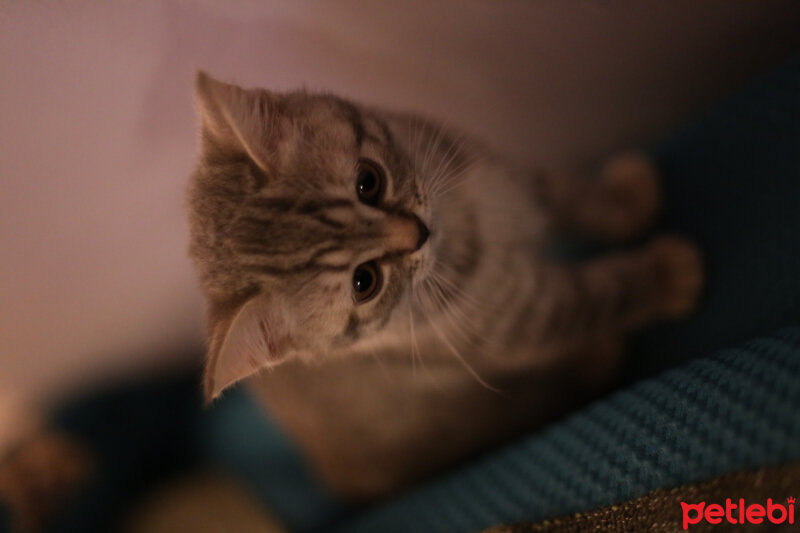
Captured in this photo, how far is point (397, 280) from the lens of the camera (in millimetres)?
903

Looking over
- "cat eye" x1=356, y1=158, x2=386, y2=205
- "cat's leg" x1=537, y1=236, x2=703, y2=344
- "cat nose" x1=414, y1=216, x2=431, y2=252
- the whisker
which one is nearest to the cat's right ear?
"cat eye" x1=356, y1=158, x2=386, y2=205

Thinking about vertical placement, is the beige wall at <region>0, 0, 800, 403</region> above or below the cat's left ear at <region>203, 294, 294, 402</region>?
above

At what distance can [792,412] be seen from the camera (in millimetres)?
604

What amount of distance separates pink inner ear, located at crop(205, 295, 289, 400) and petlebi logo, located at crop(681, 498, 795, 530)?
624 millimetres

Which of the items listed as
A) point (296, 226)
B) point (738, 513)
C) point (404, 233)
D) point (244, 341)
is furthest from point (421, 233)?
point (738, 513)

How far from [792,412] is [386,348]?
0.67 m

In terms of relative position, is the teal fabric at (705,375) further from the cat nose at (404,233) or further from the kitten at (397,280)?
the cat nose at (404,233)

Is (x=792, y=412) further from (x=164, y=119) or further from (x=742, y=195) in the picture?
(x=164, y=119)

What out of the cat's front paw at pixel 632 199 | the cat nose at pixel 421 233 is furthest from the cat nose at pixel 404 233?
the cat's front paw at pixel 632 199

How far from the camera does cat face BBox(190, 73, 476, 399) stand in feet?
2.72

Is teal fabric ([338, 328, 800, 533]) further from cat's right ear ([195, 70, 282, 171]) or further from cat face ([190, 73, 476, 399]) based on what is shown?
cat's right ear ([195, 70, 282, 171])

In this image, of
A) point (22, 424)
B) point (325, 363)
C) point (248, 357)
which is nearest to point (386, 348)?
point (325, 363)

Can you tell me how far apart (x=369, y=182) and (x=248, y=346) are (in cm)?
33

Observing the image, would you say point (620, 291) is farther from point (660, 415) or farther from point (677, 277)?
point (660, 415)
